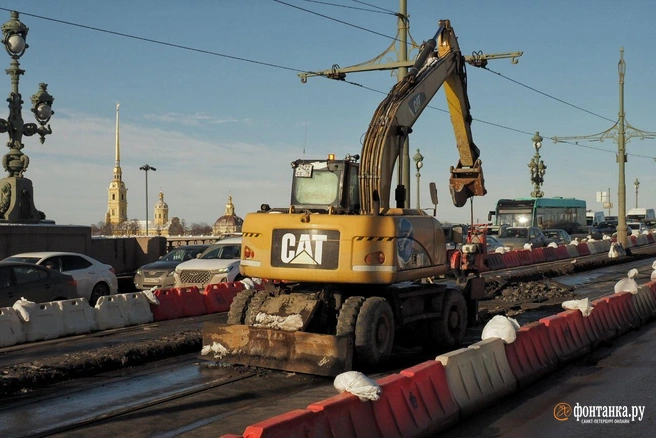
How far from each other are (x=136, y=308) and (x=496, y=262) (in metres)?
19.1

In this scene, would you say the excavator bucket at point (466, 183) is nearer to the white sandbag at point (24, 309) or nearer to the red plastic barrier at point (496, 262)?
the white sandbag at point (24, 309)

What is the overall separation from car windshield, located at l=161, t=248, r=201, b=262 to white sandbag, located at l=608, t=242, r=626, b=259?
20.7 m

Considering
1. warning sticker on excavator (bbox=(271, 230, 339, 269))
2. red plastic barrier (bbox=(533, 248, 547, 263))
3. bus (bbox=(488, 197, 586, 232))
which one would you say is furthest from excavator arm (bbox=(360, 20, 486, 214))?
bus (bbox=(488, 197, 586, 232))

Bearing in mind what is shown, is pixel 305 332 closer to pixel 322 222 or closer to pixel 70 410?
pixel 322 222

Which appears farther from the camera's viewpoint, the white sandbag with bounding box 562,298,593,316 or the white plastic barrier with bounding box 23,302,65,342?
the white plastic barrier with bounding box 23,302,65,342

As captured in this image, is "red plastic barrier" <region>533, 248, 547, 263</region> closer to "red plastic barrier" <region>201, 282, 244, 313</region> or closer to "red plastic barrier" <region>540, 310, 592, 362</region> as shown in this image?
"red plastic barrier" <region>201, 282, 244, 313</region>

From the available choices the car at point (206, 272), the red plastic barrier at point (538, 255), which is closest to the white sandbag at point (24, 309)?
the car at point (206, 272)

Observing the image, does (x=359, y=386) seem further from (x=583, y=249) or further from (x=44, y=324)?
(x=583, y=249)

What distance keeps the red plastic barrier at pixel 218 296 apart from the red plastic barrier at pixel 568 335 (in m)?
8.62

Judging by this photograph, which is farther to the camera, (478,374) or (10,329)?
(10,329)

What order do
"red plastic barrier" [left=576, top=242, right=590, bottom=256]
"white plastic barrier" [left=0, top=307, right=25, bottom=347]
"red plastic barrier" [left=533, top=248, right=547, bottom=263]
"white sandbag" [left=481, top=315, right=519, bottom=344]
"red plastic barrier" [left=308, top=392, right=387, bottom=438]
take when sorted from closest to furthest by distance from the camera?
"red plastic barrier" [left=308, top=392, right=387, bottom=438]
"white sandbag" [left=481, top=315, right=519, bottom=344]
"white plastic barrier" [left=0, top=307, right=25, bottom=347]
"red plastic barrier" [left=533, top=248, right=547, bottom=263]
"red plastic barrier" [left=576, top=242, right=590, bottom=256]

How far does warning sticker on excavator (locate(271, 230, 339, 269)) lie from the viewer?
1011 centimetres

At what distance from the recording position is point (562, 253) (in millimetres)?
36812

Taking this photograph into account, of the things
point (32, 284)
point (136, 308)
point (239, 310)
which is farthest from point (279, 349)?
point (32, 284)
